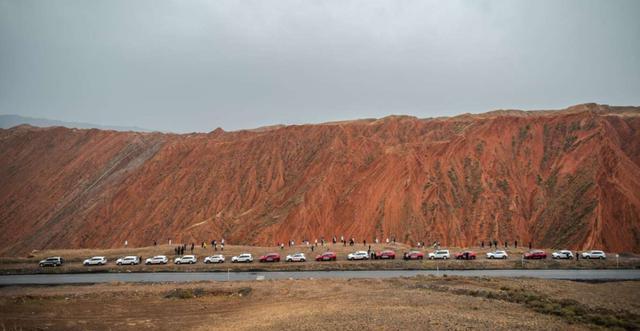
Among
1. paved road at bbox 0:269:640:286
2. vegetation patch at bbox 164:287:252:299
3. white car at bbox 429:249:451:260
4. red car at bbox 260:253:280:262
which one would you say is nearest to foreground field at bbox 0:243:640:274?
A: red car at bbox 260:253:280:262

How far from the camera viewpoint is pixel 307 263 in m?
59.6

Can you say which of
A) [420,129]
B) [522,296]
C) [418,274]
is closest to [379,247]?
[418,274]

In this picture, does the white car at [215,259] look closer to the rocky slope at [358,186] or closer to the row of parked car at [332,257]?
the row of parked car at [332,257]

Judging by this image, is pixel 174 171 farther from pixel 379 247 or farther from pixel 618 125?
pixel 618 125

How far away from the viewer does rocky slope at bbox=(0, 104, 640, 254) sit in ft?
259

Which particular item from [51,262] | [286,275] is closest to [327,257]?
[286,275]

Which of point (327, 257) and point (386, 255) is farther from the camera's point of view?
point (386, 255)

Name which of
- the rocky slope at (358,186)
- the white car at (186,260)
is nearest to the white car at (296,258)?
the white car at (186,260)

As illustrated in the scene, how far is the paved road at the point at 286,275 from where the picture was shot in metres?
49.8

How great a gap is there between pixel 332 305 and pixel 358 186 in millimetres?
52373

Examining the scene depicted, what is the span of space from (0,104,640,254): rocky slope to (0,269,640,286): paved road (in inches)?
858

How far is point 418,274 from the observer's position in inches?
2024

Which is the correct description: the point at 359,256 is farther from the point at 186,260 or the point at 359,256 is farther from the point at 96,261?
the point at 96,261

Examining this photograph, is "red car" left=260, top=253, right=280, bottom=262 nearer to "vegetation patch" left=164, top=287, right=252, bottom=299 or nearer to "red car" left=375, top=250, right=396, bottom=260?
"red car" left=375, top=250, right=396, bottom=260
